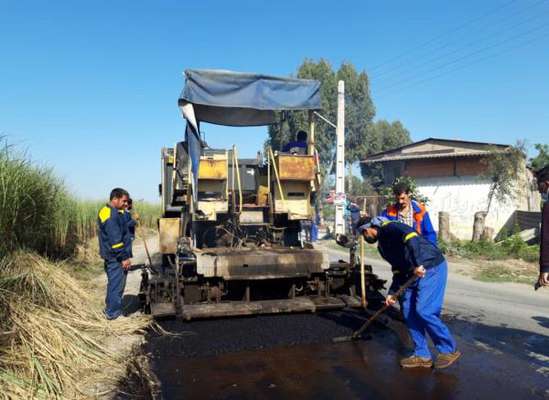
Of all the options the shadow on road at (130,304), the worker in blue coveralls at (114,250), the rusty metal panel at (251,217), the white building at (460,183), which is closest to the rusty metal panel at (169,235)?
the shadow on road at (130,304)

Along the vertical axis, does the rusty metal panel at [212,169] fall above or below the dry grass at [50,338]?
above

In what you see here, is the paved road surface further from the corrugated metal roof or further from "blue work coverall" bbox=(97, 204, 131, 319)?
the corrugated metal roof

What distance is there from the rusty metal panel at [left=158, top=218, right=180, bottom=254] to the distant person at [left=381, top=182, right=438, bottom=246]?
380cm

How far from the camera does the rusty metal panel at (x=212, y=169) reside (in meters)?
6.36

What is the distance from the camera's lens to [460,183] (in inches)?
787

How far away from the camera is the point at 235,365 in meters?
4.17

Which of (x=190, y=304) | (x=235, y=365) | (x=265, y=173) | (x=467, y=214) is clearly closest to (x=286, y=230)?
(x=265, y=173)

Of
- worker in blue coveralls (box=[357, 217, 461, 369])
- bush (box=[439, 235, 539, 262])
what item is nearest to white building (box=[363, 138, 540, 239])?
bush (box=[439, 235, 539, 262])

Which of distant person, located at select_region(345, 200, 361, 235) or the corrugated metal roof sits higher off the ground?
the corrugated metal roof

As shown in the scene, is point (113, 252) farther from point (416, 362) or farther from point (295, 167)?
point (416, 362)

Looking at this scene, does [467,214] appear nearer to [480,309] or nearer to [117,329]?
[480,309]

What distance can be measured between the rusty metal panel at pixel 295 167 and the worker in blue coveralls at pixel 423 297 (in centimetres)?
248

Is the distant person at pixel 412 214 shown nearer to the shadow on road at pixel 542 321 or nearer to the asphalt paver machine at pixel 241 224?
the asphalt paver machine at pixel 241 224

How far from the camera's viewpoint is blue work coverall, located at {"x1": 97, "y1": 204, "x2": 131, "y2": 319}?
18.1ft
